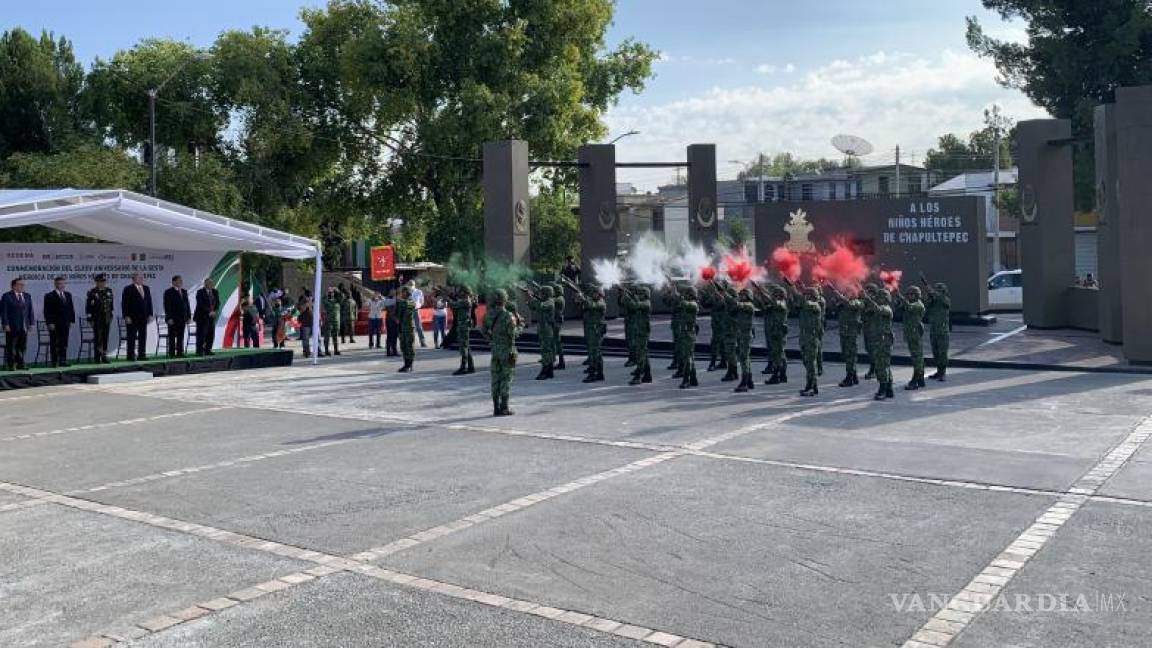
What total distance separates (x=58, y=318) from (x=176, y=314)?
237 centimetres

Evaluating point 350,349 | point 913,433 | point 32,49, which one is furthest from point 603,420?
point 32,49

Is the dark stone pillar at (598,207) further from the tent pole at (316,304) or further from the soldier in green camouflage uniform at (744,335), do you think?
the soldier in green camouflage uniform at (744,335)

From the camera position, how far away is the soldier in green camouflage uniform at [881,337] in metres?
14.8

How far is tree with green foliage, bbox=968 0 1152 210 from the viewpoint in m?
A: 30.0

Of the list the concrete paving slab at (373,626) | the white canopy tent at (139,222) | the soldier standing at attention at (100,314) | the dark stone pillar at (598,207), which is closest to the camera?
the concrete paving slab at (373,626)

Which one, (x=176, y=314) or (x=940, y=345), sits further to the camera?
(x=176, y=314)

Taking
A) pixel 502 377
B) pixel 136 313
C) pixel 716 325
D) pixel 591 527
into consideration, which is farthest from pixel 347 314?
pixel 591 527

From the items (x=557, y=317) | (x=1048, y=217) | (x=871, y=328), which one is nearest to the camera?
(x=871, y=328)

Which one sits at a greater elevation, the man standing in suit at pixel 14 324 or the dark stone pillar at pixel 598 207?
the dark stone pillar at pixel 598 207

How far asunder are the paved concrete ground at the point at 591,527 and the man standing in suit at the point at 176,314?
24.2 ft

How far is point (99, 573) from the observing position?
6980mm

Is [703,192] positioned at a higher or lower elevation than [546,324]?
higher

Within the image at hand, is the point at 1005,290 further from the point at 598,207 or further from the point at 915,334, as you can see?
the point at 915,334

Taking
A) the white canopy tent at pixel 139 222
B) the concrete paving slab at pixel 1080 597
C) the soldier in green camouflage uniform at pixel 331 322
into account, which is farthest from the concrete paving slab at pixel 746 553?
the soldier in green camouflage uniform at pixel 331 322
